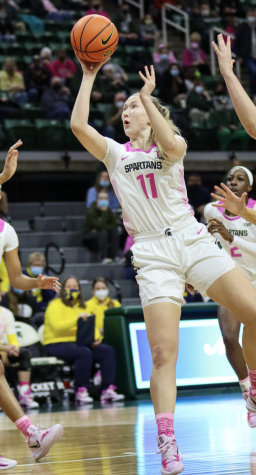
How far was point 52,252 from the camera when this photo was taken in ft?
41.4

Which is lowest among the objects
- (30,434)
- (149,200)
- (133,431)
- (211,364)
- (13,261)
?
(211,364)

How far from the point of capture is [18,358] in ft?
28.1

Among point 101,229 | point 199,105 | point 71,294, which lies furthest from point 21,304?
point 199,105

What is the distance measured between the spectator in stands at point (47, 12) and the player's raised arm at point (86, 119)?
1399 cm

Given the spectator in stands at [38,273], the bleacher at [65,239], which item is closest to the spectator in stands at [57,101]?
the bleacher at [65,239]

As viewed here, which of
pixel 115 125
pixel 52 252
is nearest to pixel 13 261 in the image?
pixel 52 252

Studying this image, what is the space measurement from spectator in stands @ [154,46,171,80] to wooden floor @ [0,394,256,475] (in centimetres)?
1002

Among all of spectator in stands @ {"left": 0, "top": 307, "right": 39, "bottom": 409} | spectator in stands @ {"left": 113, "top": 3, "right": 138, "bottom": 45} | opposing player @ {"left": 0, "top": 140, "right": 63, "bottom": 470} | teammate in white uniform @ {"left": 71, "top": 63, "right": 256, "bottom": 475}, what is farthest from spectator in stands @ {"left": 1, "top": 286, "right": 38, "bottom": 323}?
spectator in stands @ {"left": 113, "top": 3, "right": 138, "bottom": 45}

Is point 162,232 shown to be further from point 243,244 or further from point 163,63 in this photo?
point 163,63

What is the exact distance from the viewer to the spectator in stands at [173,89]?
50.4ft

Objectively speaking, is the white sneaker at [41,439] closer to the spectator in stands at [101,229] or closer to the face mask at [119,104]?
the spectator in stands at [101,229]

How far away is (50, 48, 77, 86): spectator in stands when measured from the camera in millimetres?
14906

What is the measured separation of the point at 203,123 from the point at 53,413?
9.21 metres

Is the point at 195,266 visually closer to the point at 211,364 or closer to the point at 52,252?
the point at 211,364
